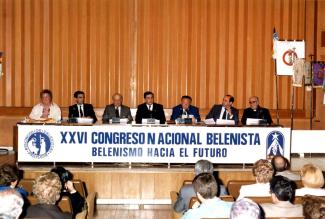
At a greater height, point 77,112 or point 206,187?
point 77,112

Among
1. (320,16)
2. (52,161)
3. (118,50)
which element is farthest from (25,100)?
(320,16)

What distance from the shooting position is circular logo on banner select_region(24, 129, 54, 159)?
7.71 meters

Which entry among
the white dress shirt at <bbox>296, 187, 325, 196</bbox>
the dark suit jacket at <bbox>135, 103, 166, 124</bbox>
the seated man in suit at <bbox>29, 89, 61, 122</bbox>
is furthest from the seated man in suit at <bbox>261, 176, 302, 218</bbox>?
the seated man in suit at <bbox>29, 89, 61, 122</bbox>

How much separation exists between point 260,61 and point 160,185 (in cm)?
498

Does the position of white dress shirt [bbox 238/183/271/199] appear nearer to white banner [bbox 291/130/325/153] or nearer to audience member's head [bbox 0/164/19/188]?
audience member's head [bbox 0/164/19/188]

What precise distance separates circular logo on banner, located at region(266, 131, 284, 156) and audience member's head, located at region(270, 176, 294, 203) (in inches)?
145

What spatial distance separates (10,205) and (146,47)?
8.39 metres

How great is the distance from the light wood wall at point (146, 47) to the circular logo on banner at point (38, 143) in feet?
12.9

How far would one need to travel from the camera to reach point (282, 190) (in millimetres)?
4211

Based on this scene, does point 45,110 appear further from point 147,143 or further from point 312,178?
point 312,178

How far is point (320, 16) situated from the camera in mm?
11695

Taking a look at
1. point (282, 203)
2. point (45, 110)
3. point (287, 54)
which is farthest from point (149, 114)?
point (282, 203)

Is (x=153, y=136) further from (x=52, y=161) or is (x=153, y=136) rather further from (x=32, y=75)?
(x=32, y=75)

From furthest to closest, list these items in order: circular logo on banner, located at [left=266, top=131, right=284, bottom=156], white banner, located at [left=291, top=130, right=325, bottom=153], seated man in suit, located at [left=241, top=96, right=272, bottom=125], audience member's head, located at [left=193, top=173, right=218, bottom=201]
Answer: seated man in suit, located at [left=241, top=96, right=272, bottom=125]
white banner, located at [left=291, top=130, right=325, bottom=153]
circular logo on banner, located at [left=266, top=131, right=284, bottom=156]
audience member's head, located at [left=193, top=173, right=218, bottom=201]
